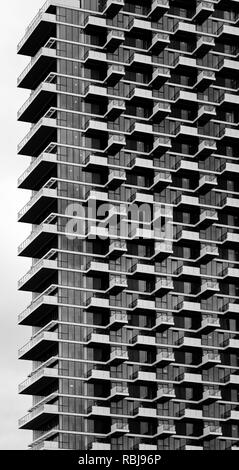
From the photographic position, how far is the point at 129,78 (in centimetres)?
17088

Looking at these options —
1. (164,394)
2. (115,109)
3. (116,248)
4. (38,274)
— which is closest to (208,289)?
(116,248)

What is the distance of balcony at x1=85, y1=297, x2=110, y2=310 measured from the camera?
518 feet

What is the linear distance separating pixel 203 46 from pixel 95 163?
882 inches

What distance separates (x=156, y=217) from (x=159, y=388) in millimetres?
21033

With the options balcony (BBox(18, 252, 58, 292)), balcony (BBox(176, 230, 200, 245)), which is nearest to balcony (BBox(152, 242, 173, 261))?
balcony (BBox(176, 230, 200, 245))

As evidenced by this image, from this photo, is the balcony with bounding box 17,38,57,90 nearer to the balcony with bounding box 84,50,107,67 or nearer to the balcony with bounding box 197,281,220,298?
the balcony with bounding box 84,50,107,67

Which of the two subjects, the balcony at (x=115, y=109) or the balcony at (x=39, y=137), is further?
the balcony at (x=115, y=109)

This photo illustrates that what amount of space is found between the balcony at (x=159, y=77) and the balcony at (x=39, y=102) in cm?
1257

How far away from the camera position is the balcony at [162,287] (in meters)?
161

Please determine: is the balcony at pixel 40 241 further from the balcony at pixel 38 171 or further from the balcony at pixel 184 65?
the balcony at pixel 184 65

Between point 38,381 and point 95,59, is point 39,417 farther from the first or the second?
point 95,59

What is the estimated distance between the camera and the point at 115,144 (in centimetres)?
16450

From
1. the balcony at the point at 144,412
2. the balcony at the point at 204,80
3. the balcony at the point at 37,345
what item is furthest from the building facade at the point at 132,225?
the balcony at the point at 37,345
